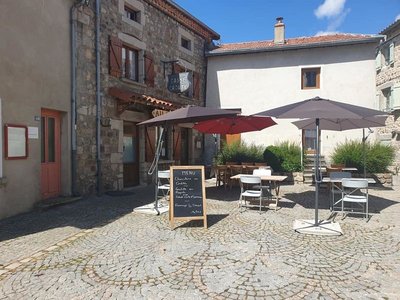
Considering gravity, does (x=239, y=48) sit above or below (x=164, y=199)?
above

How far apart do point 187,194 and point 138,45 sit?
6.52m

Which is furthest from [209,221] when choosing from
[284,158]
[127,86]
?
[284,158]

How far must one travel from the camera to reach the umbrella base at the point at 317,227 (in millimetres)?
4984

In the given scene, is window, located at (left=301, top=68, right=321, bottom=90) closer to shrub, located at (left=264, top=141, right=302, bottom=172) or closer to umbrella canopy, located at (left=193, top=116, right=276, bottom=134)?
shrub, located at (left=264, top=141, right=302, bottom=172)

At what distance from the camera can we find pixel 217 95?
1514cm

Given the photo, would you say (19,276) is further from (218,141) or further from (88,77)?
(218,141)

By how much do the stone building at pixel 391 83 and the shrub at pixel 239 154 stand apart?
6.51 metres

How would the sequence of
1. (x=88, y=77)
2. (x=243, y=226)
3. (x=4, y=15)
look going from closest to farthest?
(x=243, y=226) < (x=4, y=15) < (x=88, y=77)

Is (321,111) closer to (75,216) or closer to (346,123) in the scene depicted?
(346,123)

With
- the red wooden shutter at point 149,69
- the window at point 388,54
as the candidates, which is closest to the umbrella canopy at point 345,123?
the red wooden shutter at point 149,69

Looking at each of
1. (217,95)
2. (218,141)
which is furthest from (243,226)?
(217,95)

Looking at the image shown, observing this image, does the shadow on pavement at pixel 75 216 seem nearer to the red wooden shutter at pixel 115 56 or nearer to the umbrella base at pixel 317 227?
the umbrella base at pixel 317 227

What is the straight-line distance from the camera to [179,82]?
11.6 metres

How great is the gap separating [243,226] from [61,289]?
10.2 ft
